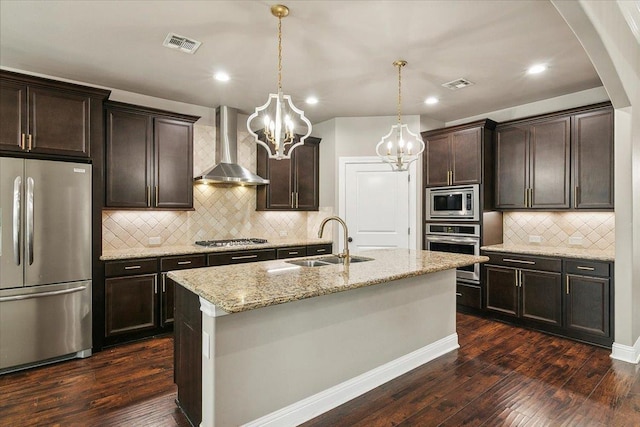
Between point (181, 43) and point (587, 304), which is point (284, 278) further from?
point (587, 304)

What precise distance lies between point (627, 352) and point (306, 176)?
416cm

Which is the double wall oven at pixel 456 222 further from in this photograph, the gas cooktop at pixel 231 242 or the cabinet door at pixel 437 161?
the gas cooktop at pixel 231 242

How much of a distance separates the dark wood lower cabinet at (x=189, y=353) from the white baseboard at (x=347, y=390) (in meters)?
0.38

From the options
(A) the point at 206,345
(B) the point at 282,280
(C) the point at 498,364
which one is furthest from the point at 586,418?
(A) the point at 206,345

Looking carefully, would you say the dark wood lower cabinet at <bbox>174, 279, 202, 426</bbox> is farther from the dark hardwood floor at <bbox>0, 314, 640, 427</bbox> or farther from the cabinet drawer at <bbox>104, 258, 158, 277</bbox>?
the cabinet drawer at <bbox>104, 258, 158, 277</bbox>

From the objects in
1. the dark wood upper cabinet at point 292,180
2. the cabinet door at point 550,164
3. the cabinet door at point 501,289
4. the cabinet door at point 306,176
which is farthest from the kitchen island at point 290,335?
the cabinet door at point 306,176

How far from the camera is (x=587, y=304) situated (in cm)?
354

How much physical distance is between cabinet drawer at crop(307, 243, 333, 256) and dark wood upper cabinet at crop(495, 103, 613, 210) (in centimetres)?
238

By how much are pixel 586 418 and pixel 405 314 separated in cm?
132

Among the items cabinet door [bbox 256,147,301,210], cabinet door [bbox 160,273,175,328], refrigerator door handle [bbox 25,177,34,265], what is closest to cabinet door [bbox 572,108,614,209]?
cabinet door [bbox 256,147,301,210]

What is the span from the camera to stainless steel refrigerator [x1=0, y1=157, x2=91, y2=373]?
2902 mm

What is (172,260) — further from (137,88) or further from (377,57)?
(377,57)

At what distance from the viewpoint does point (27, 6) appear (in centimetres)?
238

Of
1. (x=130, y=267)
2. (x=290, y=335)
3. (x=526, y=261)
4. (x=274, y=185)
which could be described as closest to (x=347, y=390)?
(x=290, y=335)
